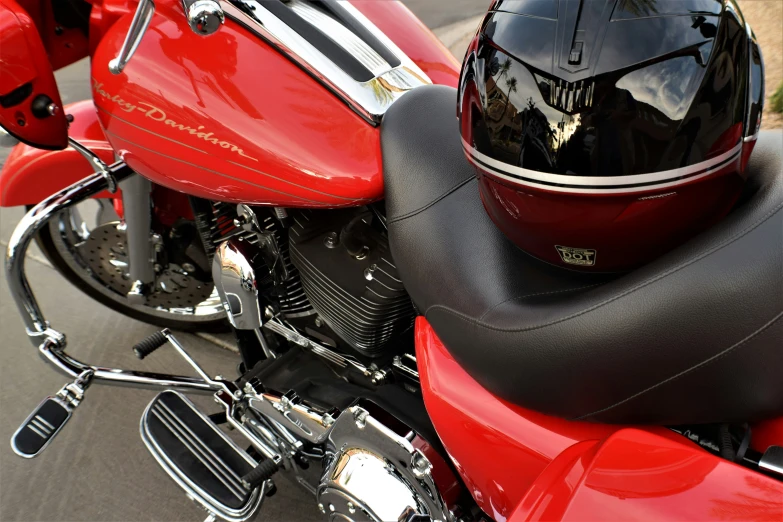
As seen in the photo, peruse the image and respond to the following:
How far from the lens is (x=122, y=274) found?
2320 mm

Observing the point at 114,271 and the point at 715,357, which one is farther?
the point at 114,271

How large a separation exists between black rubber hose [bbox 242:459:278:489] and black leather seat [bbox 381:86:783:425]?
27.9 inches

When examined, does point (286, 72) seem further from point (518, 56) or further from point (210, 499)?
point (210, 499)

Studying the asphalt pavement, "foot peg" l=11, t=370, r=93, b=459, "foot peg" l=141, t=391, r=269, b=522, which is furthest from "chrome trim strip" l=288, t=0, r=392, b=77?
the asphalt pavement

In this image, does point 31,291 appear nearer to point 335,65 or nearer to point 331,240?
point 331,240

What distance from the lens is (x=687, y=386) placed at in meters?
0.86

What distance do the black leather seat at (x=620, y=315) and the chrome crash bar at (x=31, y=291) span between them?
0.89 metres

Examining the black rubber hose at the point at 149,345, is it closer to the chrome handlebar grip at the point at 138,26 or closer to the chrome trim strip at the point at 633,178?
the chrome handlebar grip at the point at 138,26

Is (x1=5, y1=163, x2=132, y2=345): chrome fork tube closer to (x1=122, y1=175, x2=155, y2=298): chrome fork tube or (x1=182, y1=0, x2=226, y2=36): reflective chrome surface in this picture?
(x1=122, y1=175, x2=155, y2=298): chrome fork tube

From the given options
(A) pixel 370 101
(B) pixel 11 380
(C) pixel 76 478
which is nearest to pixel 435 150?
(A) pixel 370 101

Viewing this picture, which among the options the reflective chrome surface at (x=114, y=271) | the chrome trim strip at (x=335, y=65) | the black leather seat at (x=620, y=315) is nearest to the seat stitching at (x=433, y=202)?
the black leather seat at (x=620, y=315)

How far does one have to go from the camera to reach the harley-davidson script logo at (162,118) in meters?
1.32

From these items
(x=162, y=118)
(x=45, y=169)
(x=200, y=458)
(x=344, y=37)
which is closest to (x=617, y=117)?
(x=344, y=37)

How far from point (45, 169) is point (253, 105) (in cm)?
98
